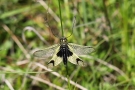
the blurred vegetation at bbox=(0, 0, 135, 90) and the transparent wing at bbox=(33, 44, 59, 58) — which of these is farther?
the blurred vegetation at bbox=(0, 0, 135, 90)

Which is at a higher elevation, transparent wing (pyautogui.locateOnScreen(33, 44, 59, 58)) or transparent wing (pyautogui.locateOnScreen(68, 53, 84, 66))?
transparent wing (pyautogui.locateOnScreen(33, 44, 59, 58))

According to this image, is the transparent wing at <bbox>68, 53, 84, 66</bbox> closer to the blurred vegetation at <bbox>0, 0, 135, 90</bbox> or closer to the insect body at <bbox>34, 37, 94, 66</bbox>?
the insect body at <bbox>34, 37, 94, 66</bbox>

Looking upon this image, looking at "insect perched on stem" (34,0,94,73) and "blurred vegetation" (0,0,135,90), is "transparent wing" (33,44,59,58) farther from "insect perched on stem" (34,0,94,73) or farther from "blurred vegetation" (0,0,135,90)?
Result: "blurred vegetation" (0,0,135,90)

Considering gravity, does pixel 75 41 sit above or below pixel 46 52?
below

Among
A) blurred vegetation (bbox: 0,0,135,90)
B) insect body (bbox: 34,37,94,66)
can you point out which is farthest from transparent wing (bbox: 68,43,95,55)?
blurred vegetation (bbox: 0,0,135,90)

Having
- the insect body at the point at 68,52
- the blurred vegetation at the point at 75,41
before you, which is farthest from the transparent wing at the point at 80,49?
the blurred vegetation at the point at 75,41

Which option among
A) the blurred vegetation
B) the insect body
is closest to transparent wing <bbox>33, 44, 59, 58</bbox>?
the insect body

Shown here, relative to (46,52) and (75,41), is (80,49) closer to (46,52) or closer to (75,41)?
(46,52)

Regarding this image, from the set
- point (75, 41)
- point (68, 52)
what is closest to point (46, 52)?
point (68, 52)

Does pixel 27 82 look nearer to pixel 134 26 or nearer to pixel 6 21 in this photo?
pixel 6 21
